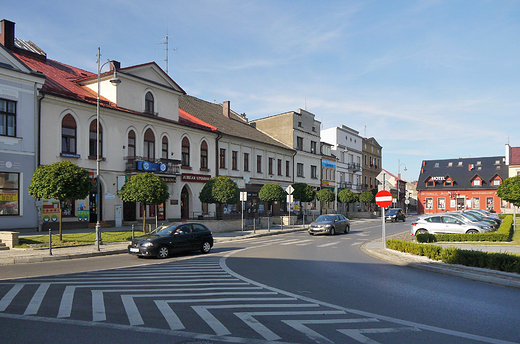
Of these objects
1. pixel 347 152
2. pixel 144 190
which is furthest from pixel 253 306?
pixel 347 152

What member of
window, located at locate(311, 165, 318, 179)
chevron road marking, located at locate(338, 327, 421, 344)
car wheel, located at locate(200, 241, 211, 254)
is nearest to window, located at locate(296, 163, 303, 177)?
window, located at locate(311, 165, 318, 179)

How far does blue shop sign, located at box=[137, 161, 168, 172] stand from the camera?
28.0 metres

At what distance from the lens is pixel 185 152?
33750mm

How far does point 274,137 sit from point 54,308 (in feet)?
149

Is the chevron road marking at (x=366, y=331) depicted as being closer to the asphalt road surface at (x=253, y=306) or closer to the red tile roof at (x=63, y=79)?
the asphalt road surface at (x=253, y=306)

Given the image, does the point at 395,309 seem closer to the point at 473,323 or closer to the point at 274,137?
the point at 473,323

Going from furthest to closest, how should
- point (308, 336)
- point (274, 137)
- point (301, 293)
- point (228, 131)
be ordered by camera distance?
point (274, 137) < point (228, 131) < point (301, 293) < point (308, 336)

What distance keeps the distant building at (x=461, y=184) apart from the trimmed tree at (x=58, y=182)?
70.8 meters

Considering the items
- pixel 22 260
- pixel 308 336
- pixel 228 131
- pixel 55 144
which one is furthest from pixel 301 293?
pixel 228 131

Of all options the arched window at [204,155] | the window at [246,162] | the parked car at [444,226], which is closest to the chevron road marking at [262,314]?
the parked car at [444,226]

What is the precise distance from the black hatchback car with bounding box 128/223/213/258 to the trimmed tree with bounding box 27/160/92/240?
505cm

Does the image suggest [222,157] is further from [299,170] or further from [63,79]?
[299,170]

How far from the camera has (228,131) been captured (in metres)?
39.7

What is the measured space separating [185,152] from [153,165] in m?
5.17
